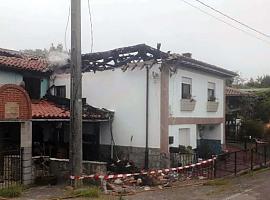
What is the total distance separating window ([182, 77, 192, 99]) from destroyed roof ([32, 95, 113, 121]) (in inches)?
143

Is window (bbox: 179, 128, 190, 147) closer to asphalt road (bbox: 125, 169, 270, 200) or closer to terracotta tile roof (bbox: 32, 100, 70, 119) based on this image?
asphalt road (bbox: 125, 169, 270, 200)

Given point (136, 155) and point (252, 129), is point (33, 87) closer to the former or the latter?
point (136, 155)

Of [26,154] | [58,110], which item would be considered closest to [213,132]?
[58,110]

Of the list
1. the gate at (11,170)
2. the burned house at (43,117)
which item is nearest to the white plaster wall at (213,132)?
the burned house at (43,117)

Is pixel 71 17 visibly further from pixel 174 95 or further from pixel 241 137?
Result: pixel 241 137

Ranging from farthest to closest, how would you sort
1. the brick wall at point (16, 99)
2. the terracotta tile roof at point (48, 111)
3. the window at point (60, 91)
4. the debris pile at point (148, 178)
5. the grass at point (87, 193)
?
the window at point (60, 91) < the terracotta tile roof at point (48, 111) < the brick wall at point (16, 99) < the debris pile at point (148, 178) < the grass at point (87, 193)

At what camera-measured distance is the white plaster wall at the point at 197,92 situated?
19.2 m

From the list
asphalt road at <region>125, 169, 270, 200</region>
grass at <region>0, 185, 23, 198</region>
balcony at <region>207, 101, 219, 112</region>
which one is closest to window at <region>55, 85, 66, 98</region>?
balcony at <region>207, 101, 219, 112</region>

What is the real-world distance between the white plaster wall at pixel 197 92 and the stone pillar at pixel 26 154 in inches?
262

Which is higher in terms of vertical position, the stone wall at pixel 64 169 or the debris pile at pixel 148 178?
the stone wall at pixel 64 169

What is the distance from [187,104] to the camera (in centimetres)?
2019

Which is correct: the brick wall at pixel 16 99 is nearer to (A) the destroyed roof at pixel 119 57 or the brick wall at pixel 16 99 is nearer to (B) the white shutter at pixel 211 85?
(A) the destroyed roof at pixel 119 57

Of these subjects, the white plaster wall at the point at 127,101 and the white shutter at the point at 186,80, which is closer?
the white plaster wall at the point at 127,101

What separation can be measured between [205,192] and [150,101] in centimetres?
624
